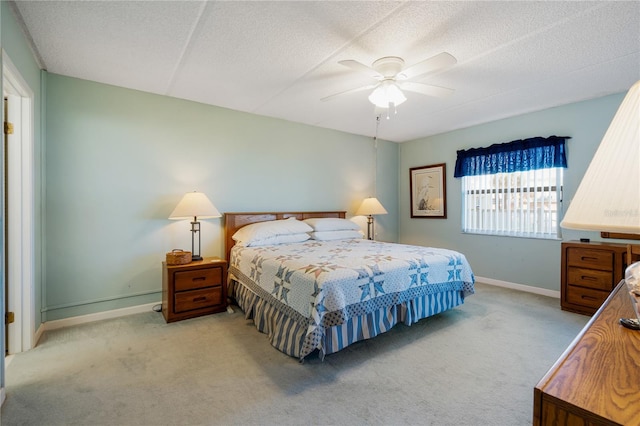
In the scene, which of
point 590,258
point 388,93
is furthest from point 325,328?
point 590,258

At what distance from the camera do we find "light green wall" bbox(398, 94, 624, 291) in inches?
138

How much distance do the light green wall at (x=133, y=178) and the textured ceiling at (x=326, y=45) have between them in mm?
276

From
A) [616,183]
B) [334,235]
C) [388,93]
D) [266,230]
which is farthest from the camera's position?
[334,235]

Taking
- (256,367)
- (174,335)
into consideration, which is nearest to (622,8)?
(256,367)

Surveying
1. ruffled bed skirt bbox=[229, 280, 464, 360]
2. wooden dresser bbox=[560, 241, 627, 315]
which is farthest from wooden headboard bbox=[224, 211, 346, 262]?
wooden dresser bbox=[560, 241, 627, 315]

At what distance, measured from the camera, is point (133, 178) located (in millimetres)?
3217

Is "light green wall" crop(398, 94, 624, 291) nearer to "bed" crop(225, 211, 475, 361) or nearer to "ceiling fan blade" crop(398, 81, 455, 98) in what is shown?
"bed" crop(225, 211, 475, 361)

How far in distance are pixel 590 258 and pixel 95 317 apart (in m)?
5.29

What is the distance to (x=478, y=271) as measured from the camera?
181 inches

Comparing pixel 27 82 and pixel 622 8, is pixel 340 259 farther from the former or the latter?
pixel 27 82

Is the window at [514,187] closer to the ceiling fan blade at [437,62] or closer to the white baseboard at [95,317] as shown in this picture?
the ceiling fan blade at [437,62]

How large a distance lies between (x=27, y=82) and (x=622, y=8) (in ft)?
14.1

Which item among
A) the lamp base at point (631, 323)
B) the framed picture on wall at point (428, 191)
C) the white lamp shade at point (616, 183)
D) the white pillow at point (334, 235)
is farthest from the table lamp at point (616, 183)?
the framed picture on wall at point (428, 191)

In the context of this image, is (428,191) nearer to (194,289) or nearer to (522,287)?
(522,287)
